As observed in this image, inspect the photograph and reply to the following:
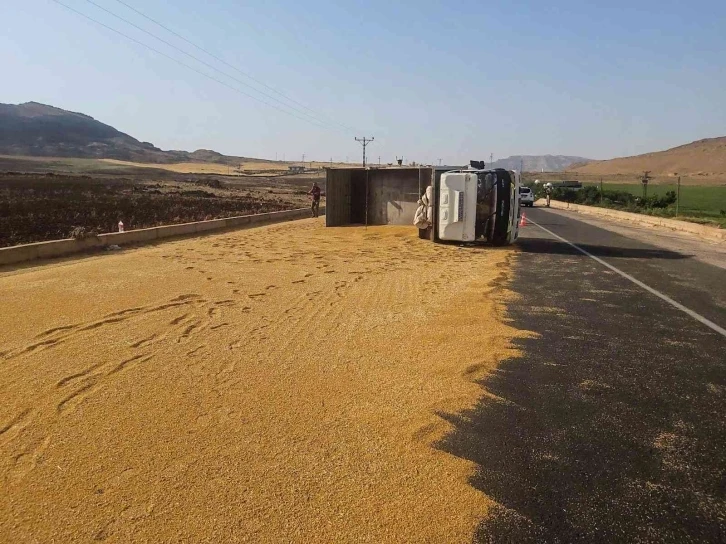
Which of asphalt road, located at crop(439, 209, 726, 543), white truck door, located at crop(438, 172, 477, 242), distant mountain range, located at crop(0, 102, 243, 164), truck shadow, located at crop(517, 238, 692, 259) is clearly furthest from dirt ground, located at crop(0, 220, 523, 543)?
distant mountain range, located at crop(0, 102, 243, 164)

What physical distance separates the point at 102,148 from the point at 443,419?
182367 mm

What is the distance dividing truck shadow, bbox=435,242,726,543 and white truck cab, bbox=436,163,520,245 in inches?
339

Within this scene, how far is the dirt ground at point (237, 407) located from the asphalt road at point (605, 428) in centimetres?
22

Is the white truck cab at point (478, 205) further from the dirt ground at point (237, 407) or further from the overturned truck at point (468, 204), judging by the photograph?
→ the dirt ground at point (237, 407)

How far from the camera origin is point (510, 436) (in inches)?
155

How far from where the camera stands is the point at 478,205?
15500 millimetres

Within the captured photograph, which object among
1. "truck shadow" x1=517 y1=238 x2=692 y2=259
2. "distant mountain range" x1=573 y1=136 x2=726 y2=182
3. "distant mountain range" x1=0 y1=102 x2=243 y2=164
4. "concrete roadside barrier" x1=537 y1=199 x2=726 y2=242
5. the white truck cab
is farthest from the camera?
"distant mountain range" x1=0 y1=102 x2=243 y2=164

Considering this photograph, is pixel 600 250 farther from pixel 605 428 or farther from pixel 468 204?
pixel 605 428

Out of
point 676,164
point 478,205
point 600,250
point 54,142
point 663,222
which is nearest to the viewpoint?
point 600,250

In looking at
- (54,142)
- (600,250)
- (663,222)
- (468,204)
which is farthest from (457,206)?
(54,142)

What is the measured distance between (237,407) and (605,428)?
2.69 meters

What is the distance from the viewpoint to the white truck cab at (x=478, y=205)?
49.3ft

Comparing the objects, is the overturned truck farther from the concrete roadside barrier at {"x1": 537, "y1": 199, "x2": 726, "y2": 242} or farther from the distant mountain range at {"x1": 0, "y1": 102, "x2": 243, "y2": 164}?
the distant mountain range at {"x1": 0, "y1": 102, "x2": 243, "y2": 164}

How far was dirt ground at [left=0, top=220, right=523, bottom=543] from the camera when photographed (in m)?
3.02
